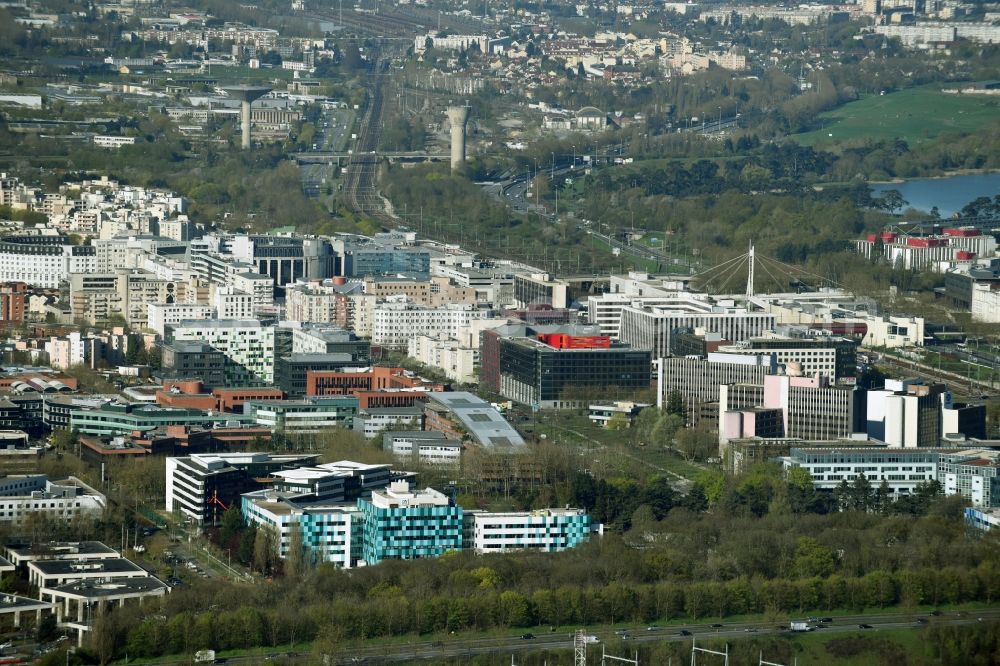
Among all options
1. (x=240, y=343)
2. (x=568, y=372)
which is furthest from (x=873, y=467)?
(x=240, y=343)

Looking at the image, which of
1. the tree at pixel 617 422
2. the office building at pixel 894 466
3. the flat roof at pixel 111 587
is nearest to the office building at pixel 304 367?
the tree at pixel 617 422

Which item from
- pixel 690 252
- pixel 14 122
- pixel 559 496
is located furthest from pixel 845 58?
pixel 559 496

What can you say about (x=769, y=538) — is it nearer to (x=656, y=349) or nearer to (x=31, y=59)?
(x=656, y=349)

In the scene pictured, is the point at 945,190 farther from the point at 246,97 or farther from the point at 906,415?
the point at 906,415

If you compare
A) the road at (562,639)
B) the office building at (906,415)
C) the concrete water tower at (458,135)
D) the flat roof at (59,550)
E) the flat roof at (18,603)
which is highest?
the concrete water tower at (458,135)

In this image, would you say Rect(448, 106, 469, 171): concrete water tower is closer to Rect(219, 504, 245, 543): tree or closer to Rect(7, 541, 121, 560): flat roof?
Rect(219, 504, 245, 543): tree

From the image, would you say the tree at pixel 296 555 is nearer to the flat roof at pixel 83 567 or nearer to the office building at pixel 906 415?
the flat roof at pixel 83 567
